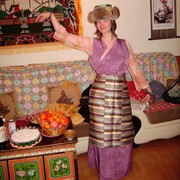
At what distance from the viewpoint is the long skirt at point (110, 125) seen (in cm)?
275

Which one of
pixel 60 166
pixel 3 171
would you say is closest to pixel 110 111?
pixel 60 166

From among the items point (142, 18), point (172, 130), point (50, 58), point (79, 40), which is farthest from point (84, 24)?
point (172, 130)

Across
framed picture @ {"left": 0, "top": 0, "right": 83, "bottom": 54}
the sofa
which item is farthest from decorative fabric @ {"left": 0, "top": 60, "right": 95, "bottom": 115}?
framed picture @ {"left": 0, "top": 0, "right": 83, "bottom": 54}

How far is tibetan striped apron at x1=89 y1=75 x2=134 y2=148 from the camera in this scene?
2.74 m

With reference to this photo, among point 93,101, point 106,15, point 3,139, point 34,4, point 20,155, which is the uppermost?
point 34,4

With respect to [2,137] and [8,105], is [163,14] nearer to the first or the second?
[8,105]

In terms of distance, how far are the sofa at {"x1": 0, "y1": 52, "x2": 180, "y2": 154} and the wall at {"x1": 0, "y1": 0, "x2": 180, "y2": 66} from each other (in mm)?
257

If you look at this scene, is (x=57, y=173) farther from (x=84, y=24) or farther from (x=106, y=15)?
(x=84, y=24)

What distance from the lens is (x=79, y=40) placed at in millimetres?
2789

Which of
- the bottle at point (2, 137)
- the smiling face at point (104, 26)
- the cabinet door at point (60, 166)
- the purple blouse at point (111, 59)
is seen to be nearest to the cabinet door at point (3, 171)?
the bottle at point (2, 137)

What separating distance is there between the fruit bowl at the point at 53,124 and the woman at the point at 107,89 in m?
0.37

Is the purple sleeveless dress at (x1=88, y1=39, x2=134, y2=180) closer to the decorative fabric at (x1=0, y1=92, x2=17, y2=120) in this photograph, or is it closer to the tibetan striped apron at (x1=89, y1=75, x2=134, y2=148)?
the tibetan striped apron at (x1=89, y1=75, x2=134, y2=148)

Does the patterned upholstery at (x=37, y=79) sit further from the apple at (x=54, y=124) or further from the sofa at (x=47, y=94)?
the apple at (x=54, y=124)

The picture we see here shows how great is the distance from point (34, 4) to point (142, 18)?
1.99 m
